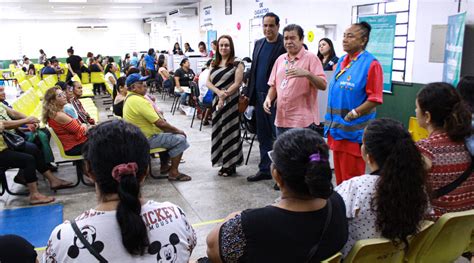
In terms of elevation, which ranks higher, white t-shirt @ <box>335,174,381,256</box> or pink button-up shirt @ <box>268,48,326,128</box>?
pink button-up shirt @ <box>268,48,326,128</box>

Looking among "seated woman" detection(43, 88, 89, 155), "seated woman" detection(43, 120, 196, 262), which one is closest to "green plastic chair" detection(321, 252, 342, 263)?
"seated woman" detection(43, 120, 196, 262)

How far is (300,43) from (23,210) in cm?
281

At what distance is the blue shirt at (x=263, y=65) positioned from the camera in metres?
3.79

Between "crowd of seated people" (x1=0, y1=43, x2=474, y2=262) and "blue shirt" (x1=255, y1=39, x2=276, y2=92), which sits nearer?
"crowd of seated people" (x1=0, y1=43, x2=474, y2=262)

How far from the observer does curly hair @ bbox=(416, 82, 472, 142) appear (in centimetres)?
185

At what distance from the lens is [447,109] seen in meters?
1.90

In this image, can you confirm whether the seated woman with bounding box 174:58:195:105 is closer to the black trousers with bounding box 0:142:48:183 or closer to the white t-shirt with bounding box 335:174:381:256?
the black trousers with bounding box 0:142:48:183

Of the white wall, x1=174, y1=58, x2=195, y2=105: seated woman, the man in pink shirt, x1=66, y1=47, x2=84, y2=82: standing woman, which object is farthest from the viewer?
the white wall

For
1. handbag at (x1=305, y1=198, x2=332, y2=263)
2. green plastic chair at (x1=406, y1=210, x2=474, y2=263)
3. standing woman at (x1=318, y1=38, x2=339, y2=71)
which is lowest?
green plastic chair at (x1=406, y1=210, x2=474, y2=263)

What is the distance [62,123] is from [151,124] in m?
0.84

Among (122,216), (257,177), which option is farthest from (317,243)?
(257,177)

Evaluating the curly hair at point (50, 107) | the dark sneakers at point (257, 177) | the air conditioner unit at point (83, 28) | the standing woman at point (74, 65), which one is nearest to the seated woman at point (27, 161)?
the curly hair at point (50, 107)

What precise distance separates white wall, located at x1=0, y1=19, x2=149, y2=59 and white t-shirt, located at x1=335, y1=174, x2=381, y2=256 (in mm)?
23091

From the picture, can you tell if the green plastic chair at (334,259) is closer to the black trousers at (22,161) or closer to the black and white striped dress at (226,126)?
the black and white striped dress at (226,126)
